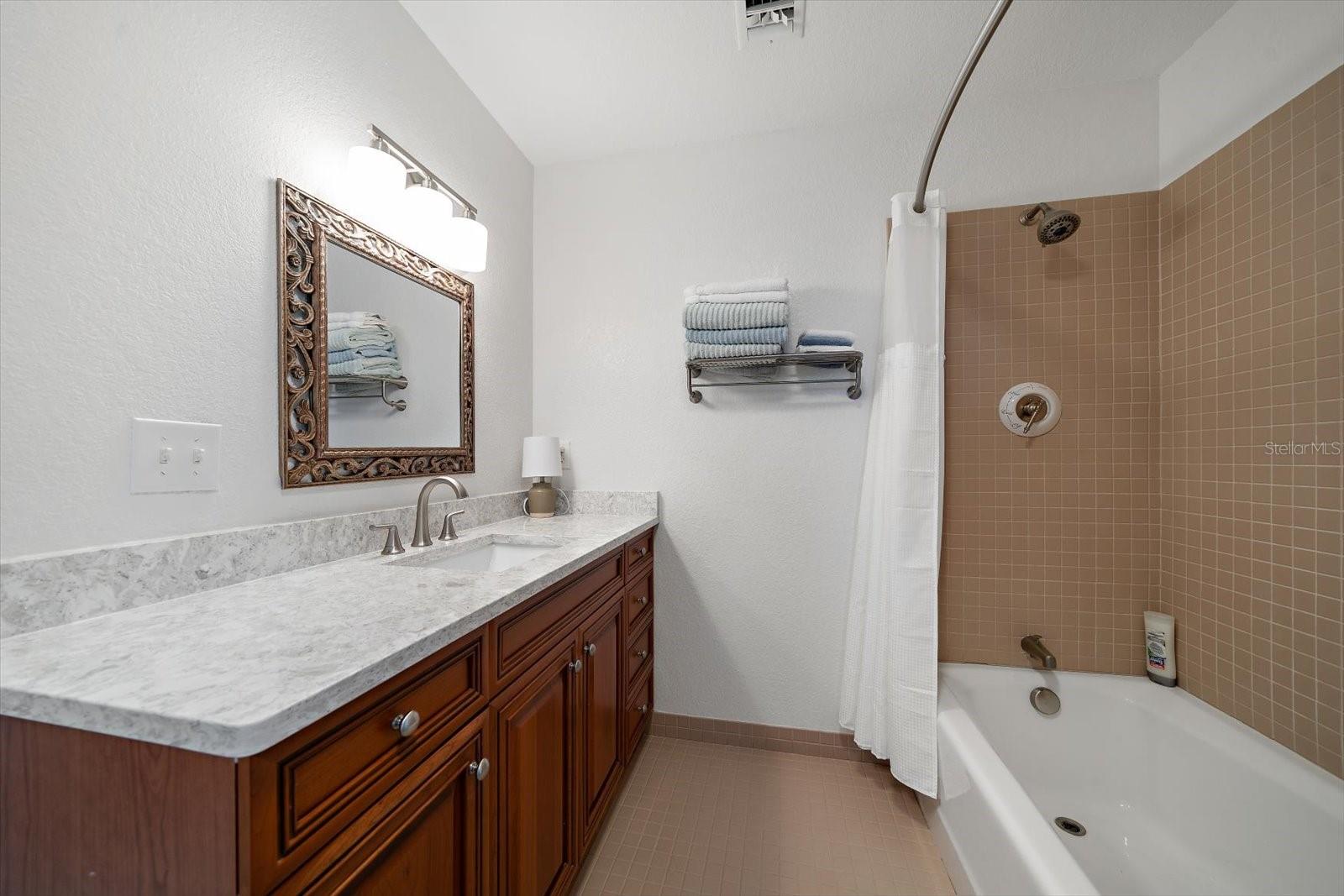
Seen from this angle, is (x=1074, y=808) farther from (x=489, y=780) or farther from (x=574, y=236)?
(x=574, y=236)

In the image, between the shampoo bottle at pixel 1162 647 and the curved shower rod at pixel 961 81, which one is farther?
the shampoo bottle at pixel 1162 647

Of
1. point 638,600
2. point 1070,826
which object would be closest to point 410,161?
point 638,600

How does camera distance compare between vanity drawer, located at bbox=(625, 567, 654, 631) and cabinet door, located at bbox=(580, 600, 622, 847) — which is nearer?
cabinet door, located at bbox=(580, 600, 622, 847)

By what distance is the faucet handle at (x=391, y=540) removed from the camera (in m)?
1.14

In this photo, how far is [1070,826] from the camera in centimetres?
133

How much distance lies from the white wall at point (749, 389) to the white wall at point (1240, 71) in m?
0.18

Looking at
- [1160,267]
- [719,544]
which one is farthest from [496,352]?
[1160,267]

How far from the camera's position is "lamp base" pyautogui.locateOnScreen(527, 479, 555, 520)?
1.78 meters

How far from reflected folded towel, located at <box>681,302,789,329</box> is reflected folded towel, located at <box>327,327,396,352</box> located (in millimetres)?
918

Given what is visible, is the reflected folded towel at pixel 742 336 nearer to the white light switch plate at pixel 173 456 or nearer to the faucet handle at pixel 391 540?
the faucet handle at pixel 391 540

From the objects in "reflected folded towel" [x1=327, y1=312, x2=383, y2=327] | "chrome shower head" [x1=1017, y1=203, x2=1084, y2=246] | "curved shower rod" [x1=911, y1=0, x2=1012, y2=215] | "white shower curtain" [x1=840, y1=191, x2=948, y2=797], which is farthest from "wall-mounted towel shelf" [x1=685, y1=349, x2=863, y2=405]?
"reflected folded towel" [x1=327, y1=312, x2=383, y2=327]

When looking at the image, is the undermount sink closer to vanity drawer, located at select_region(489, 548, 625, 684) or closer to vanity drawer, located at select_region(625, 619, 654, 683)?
vanity drawer, located at select_region(489, 548, 625, 684)

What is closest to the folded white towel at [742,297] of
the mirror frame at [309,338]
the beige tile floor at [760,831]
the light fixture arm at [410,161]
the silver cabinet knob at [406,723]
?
the light fixture arm at [410,161]

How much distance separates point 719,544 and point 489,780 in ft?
3.80
